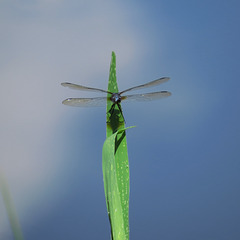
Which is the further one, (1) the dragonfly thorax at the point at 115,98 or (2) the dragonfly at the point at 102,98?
(2) the dragonfly at the point at 102,98

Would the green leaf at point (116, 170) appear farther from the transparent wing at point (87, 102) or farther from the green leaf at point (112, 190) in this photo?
the transparent wing at point (87, 102)

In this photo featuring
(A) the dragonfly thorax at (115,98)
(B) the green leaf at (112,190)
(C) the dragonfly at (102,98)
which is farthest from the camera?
(C) the dragonfly at (102,98)

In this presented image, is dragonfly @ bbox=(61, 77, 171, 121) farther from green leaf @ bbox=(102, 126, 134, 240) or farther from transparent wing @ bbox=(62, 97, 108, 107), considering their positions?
green leaf @ bbox=(102, 126, 134, 240)

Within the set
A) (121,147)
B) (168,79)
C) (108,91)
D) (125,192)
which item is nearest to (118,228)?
(125,192)

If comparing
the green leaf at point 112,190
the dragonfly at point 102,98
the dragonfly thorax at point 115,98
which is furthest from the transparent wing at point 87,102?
the green leaf at point 112,190

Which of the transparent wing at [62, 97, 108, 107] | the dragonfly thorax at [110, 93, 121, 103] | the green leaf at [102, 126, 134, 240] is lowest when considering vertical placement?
the green leaf at [102, 126, 134, 240]

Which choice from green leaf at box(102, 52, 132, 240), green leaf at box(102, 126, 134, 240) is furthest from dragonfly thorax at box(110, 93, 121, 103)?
green leaf at box(102, 126, 134, 240)

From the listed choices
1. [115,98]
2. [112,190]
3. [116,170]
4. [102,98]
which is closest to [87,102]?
[102,98]

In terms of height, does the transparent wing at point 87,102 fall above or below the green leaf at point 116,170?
above

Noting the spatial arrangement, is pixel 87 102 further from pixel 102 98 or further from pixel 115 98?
pixel 115 98
